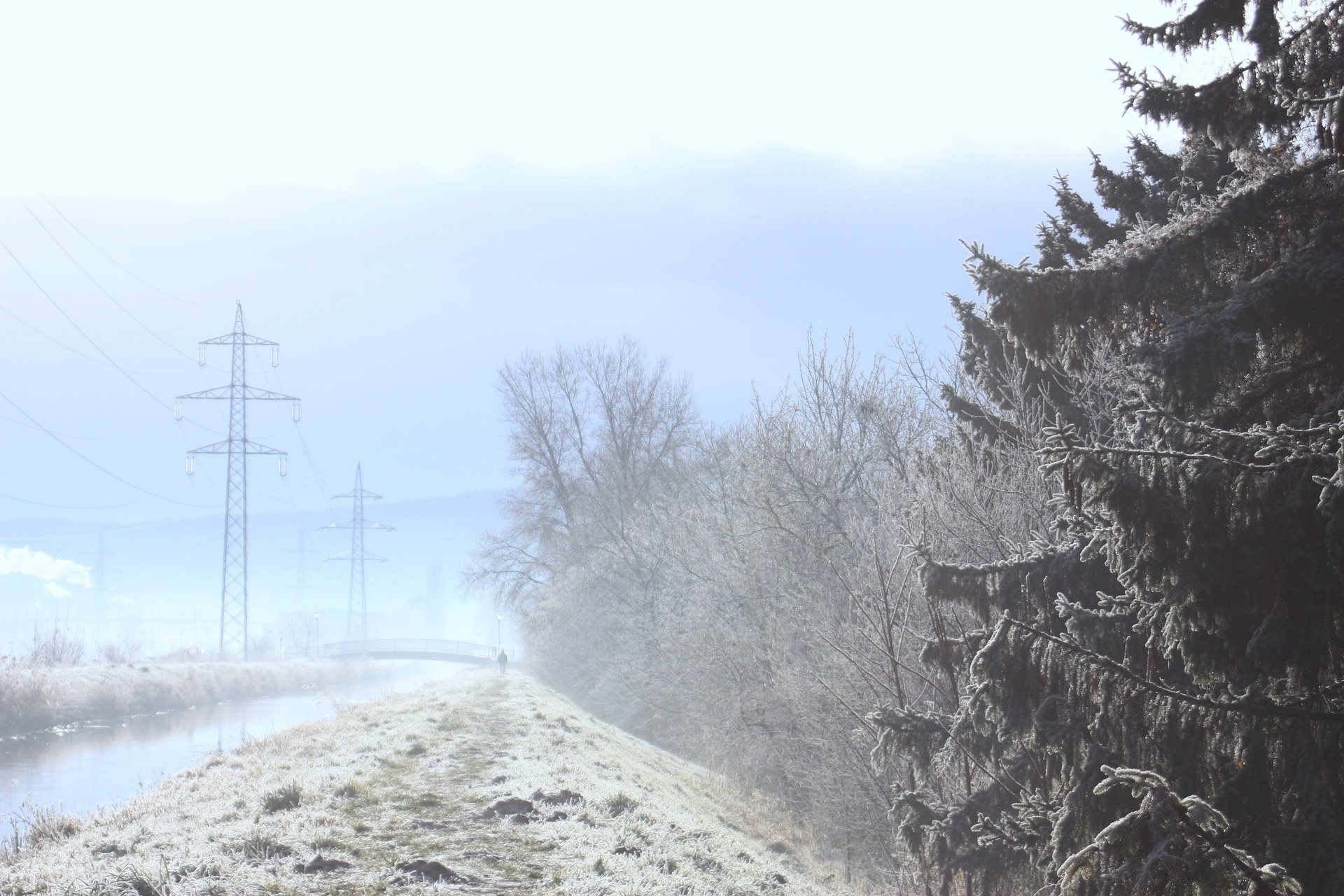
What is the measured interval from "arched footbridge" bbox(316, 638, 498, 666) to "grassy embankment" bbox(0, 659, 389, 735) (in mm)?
17506

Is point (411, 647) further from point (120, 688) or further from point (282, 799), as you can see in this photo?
point (282, 799)

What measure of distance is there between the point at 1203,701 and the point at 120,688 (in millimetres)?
37156

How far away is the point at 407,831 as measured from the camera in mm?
9383

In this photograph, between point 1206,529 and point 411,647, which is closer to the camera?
point 1206,529

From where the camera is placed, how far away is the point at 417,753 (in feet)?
47.3

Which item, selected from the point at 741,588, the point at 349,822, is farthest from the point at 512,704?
the point at 349,822

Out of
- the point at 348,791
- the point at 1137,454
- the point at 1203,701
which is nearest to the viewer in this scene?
the point at 1137,454

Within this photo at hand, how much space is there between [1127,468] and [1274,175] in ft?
5.17

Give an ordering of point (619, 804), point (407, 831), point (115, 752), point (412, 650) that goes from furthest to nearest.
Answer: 1. point (412, 650)
2. point (115, 752)
3. point (619, 804)
4. point (407, 831)

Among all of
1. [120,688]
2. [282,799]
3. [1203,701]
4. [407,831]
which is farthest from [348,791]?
[120,688]

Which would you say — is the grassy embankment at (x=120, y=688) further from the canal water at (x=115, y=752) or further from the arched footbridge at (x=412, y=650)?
the arched footbridge at (x=412, y=650)

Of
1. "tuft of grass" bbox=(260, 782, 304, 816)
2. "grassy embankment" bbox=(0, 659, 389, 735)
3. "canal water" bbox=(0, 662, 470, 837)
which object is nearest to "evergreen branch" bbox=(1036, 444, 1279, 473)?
"tuft of grass" bbox=(260, 782, 304, 816)

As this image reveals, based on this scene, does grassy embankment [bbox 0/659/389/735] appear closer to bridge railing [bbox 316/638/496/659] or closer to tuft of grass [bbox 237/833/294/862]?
bridge railing [bbox 316/638/496/659]

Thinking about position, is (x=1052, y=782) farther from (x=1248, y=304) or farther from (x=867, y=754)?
(x=867, y=754)
